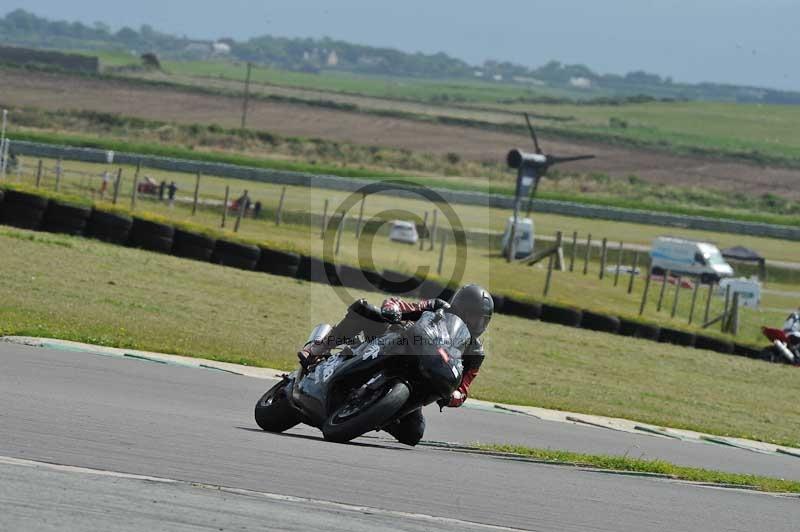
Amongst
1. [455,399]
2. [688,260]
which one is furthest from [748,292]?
[455,399]

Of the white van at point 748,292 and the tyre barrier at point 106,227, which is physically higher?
the tyre barrier at point 106,227

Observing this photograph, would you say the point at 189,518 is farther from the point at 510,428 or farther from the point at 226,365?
the point at 226,365

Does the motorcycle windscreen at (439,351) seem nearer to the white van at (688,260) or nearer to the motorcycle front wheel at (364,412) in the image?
the motorcycle front wheel at (364,412)

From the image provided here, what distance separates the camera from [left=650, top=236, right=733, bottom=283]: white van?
5447 centimetres

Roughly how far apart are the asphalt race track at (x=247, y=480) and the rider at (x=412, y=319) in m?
0.59

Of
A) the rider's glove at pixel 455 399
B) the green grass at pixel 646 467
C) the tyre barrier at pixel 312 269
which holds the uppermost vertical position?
the rider's glove at pixel 455 399

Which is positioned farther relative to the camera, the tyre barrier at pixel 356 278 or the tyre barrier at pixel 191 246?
the tyre barrier at pixel 356 278

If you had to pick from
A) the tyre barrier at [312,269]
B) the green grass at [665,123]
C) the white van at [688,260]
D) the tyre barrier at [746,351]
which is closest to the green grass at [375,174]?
the white van at [688,260]

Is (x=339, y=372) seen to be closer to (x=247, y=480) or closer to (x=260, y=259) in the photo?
(x=247, y=480)

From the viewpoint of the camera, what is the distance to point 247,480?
22.9 ft

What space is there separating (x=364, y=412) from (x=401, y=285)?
18.2 meters

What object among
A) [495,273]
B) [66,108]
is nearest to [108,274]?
[495,273]

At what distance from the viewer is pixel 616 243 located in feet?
202

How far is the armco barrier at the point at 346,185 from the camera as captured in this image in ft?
203
